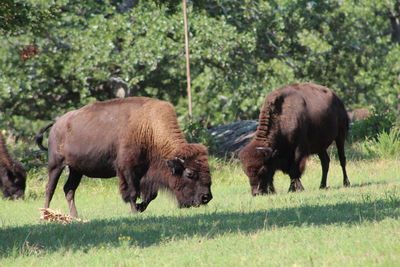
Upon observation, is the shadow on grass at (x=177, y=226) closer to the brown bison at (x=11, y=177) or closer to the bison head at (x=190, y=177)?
the bison head at (x=190, y=177)

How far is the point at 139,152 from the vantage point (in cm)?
1316

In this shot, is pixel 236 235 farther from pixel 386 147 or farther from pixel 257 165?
pixel 386 147

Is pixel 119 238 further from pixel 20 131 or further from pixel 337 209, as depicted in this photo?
pixel 20 131

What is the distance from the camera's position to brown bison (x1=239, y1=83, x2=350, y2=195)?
15.0 metres

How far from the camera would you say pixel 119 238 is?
859cm

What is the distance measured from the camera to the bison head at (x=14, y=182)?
60.6ft

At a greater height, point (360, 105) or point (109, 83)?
point (109, 83)

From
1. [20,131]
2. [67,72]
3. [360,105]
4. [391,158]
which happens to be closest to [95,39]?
[67,72]

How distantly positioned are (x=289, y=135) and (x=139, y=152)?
3.66 metres

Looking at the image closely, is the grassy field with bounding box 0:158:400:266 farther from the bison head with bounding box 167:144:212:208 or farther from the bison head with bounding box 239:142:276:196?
the bison head with bounding box 239:142:276:196

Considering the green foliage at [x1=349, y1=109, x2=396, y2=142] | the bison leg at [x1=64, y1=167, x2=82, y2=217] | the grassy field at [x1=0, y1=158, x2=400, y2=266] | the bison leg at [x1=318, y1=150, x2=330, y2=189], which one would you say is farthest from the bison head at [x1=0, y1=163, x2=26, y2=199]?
the green foliage at [x1=349, y1=109, x2=396, y2=142]

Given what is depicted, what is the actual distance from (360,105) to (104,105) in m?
25.1

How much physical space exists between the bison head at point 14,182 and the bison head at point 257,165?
247 inches

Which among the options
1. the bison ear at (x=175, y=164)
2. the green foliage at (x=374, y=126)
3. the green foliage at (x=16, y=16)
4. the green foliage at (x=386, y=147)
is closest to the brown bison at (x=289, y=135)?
the bison ear at (x=175, y=164)
